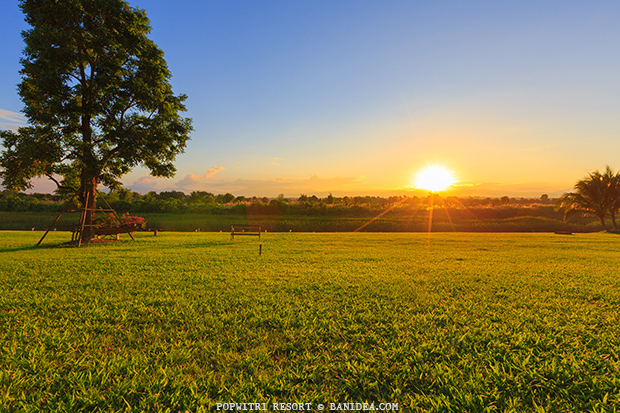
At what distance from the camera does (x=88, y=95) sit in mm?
14016

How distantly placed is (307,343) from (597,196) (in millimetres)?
35851

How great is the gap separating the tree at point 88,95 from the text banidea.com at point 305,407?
49.7ft

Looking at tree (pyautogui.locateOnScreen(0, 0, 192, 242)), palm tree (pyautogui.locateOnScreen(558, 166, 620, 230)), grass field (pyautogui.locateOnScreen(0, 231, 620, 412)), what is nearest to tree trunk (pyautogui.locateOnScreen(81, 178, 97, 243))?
tree (pyautogui.locateOnScreen(0, 0, 192, 242))

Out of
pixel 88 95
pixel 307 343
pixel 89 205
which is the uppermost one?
pixel 88 95

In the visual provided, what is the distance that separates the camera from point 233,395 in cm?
238

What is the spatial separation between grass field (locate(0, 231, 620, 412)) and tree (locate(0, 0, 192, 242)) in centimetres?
940

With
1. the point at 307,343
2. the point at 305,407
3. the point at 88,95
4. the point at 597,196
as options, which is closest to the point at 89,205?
the point at 88,95

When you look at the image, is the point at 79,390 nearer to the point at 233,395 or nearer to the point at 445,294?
the point at 233,395

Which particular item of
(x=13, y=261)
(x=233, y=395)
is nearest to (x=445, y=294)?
(x=233, y=395)

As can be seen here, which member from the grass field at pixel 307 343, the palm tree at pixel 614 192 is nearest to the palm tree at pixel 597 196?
the palm tree at pixel 614 192

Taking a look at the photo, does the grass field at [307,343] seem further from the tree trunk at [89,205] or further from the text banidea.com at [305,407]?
the tree trunk at [89,205]

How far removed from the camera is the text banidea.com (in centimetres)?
223

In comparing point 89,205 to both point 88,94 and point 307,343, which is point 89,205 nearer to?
point 88,94

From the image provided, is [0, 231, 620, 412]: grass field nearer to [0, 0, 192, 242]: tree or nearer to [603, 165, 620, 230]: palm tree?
[0, 0, 192, 242]: tree
